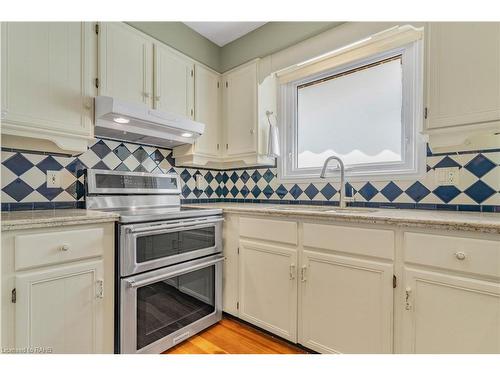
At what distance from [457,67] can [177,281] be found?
6.49 ft

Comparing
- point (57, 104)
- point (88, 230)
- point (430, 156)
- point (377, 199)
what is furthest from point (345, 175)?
point (57, 104)

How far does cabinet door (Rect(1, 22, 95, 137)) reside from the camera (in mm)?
1321

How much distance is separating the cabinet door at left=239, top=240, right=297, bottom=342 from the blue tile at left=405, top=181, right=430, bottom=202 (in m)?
0.87

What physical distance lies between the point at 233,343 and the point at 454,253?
1.37 metres

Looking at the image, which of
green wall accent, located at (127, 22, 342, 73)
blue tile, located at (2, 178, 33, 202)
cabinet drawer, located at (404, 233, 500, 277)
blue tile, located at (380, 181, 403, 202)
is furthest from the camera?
green wall accent, located at (127, 22, 342, 73)

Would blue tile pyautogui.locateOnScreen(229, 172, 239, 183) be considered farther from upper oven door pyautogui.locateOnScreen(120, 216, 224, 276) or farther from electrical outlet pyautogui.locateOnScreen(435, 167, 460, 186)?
electrical outlet pyautogui.locateOnScreen(435, 167, 460, 186)

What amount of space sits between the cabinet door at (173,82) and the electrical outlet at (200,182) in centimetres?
62

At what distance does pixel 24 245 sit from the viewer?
1.13m

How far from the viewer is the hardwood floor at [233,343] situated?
5.35ft

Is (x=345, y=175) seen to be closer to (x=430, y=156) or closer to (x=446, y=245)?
(x=430, y=156)

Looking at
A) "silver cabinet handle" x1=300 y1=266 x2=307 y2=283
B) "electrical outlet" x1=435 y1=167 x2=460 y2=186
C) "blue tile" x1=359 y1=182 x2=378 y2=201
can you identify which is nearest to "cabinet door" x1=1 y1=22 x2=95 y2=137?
"silver cabinet handle" x1=300 y1=266 x2=307 y2=283

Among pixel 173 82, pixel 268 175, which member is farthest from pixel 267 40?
pixel 268 175

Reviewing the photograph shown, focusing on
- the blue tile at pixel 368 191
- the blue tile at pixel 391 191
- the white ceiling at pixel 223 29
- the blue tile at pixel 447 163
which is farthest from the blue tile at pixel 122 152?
the blue tile at pixel 447 163

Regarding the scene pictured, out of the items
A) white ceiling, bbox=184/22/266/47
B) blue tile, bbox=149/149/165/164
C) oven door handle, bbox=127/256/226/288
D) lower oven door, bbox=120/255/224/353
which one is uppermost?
white ceiling, bbox=184/22/266/47
